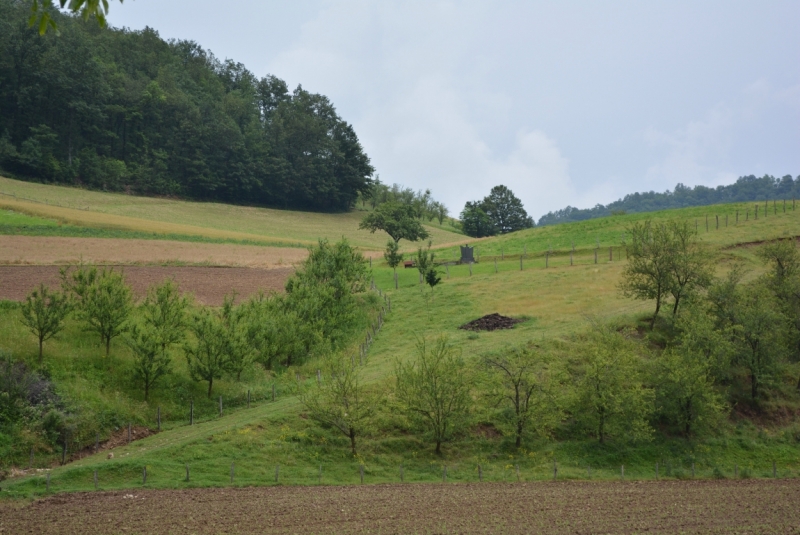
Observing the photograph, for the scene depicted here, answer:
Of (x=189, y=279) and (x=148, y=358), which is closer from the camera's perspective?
(x=148, y=358)

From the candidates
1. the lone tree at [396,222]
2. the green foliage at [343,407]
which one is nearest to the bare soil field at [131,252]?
the lone tree at [396,222]

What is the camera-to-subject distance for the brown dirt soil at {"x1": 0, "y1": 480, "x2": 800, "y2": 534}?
2202cm

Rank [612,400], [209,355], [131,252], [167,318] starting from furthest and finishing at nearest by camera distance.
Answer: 1. [131,252]
2. [167,318]
3. [209,355]
4. [612,400]

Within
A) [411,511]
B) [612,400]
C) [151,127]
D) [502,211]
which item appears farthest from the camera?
[502,211]

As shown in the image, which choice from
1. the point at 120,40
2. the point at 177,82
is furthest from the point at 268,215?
the point at 120,40

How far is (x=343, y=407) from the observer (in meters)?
35.1

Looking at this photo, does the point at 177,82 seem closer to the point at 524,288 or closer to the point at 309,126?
the point at 309,126

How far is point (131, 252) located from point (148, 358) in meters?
33.8

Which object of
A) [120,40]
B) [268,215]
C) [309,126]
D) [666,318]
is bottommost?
[666,318]

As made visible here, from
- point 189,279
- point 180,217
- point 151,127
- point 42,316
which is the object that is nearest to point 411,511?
point 42,316

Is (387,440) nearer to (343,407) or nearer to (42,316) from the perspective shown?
(343,407)

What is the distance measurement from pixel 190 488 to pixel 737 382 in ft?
120

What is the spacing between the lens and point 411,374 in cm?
3722

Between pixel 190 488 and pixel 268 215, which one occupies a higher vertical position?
pixel 268 215
